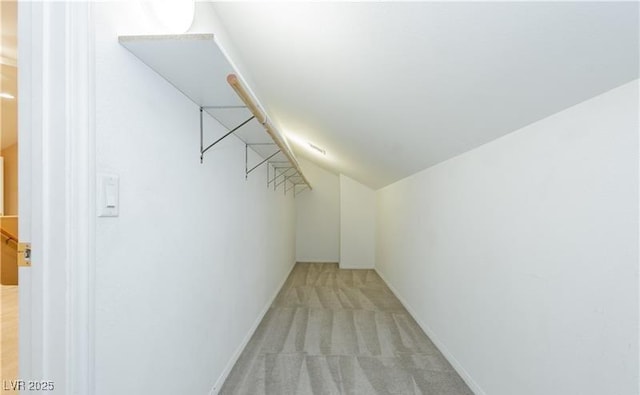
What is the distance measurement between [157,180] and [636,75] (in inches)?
65.7

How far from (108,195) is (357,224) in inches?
223

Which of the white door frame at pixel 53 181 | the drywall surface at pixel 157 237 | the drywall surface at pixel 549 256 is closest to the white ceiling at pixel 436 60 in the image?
the drywall surface at pixel 549 256

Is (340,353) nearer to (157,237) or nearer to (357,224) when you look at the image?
(157,237)

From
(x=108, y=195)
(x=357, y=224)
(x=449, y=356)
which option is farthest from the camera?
(x=357, y=224)

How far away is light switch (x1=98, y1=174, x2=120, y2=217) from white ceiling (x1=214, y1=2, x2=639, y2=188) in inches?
41.1

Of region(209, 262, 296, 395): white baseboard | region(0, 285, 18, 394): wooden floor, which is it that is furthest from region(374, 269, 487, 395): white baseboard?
region(0, 285, 18, 394): wooden floor

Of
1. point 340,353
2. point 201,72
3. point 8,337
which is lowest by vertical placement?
point 340,353

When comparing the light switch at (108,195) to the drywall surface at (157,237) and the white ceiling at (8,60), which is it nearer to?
the drywall surface at (157,237)

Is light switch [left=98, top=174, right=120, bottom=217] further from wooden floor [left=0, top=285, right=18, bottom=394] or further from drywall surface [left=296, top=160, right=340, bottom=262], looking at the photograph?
drywall surface [left=296, top=160, right=340, bottom=262]

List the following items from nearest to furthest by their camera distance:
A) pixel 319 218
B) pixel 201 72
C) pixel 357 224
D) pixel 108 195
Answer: pixel 108 195 < pixel 201 72 < pixel 357 224 < pixel 319 218

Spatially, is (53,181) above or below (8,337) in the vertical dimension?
above

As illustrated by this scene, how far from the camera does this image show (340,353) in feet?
8.44

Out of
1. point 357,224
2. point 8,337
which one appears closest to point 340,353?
point 8,337

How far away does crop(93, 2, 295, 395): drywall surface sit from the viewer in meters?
1.00
